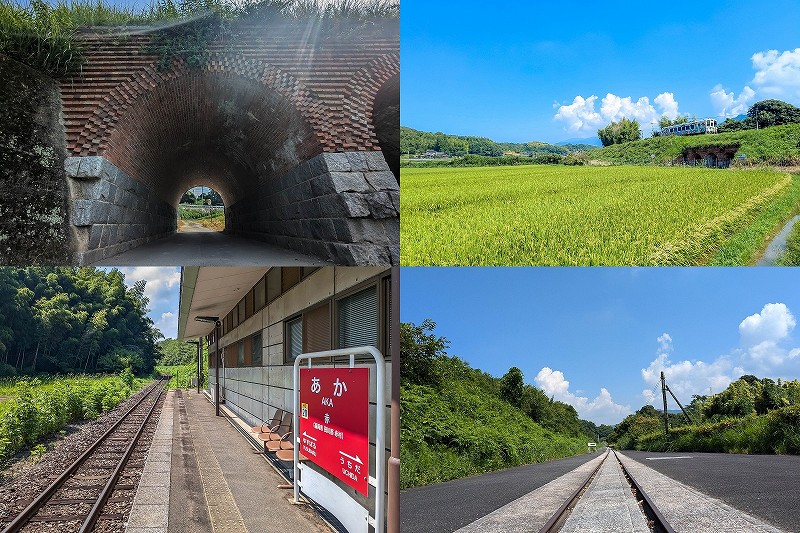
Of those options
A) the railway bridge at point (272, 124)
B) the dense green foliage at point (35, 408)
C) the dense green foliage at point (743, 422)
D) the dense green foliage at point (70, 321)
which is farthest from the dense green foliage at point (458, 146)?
the dense green foliage at point (743, 422)

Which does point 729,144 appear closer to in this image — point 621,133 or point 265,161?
point 621,133

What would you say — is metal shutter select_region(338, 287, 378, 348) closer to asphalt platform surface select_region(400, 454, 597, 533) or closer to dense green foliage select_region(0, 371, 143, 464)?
asphalt platform surface select_region(400, 454, 597, 533)

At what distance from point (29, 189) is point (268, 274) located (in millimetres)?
5749

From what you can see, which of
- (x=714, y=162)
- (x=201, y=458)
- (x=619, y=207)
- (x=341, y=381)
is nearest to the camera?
(x=341, y=381)

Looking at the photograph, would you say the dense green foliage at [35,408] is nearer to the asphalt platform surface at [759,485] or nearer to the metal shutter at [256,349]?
the metal shutter at [256,349]

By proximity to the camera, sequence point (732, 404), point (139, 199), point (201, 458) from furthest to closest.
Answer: point (732, 404) < point (201, 458) < point (139, 199)

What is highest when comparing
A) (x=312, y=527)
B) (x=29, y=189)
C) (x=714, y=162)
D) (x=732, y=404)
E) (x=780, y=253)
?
(x=714, y=162)

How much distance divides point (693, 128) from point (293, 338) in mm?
7717

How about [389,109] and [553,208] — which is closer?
[389,109]

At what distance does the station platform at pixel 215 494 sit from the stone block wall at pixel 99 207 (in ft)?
11.4

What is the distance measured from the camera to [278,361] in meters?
11.1

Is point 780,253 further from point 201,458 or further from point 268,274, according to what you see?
point 201,458

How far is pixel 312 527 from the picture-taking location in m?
6.59

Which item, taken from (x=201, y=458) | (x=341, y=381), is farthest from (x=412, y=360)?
(x=341, y=381)
